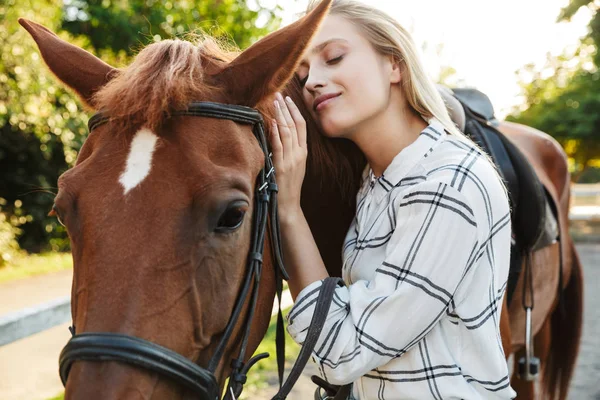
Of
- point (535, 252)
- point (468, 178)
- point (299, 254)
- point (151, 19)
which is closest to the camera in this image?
point (468, 178)

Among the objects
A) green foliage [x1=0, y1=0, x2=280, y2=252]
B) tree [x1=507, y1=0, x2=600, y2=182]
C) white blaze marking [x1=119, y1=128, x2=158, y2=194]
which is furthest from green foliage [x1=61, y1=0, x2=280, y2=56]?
tree [x1=507, y1=0, x2=600, y2=182]

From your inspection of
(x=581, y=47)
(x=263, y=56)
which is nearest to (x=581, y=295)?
(x=263, y=56)

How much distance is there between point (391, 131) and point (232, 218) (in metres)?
0.72

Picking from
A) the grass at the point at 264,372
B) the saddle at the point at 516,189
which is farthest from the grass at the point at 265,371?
the saddle at the point at 516,189

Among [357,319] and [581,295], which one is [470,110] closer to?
[581,295]

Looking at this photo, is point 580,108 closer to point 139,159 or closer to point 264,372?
point 264,372

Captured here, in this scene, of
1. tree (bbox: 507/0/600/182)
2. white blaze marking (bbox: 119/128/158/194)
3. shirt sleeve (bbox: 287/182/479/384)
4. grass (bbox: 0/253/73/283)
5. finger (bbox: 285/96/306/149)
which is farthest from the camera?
tree (bbox: 507/0/600/182)

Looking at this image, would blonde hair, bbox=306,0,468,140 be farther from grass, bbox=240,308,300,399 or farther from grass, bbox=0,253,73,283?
grass, bbox=0,253,73,283

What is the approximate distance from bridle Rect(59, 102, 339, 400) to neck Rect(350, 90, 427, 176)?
0.41 metres

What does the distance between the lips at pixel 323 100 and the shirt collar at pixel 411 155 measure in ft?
0.98

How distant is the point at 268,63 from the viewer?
1.47 m

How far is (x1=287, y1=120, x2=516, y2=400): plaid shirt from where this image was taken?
1366 mm

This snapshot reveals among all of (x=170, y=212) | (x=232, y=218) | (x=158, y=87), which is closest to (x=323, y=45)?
(x=158, y=87)

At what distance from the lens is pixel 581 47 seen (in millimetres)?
18844
